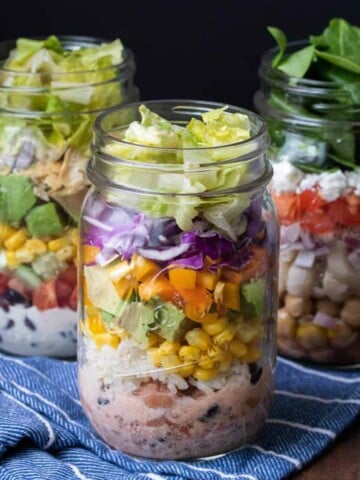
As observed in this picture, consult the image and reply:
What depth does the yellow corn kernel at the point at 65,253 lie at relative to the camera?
1.45m

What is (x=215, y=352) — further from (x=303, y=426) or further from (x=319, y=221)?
(x=319, y=221)

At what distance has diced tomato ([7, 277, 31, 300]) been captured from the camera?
147 centimetres

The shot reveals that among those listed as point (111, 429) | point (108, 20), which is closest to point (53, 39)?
point (108, 20)

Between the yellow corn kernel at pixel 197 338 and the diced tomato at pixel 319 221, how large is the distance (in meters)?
0.28

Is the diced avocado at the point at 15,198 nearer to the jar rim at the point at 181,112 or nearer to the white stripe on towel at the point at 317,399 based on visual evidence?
the jar rim at the point at 181,112

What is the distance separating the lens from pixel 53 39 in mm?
1529

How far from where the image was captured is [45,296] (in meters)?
1.47

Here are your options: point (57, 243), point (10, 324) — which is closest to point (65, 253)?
point (57, 243)

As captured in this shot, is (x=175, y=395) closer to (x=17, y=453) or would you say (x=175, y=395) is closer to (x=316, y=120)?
(x=17, y=453)

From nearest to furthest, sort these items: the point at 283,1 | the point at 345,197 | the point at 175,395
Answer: the point at 175,395 < the point at 345,197 < the point at 283,1

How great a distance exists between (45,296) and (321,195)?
368 millimetres

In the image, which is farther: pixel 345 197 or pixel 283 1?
pixel 283 1

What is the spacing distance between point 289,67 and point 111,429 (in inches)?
20.5

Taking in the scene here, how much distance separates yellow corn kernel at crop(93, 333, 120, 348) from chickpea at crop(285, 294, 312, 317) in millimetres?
317
